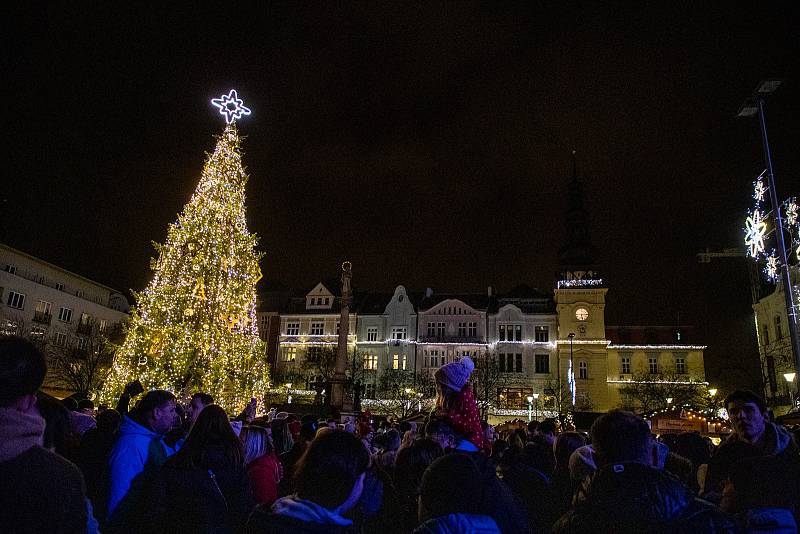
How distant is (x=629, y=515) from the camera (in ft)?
8.98

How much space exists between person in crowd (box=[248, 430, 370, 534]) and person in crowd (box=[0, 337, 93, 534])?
2.93 ft

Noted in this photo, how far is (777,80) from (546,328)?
49.1m

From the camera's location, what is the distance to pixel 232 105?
24406 mm

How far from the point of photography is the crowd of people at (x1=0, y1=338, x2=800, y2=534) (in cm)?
251

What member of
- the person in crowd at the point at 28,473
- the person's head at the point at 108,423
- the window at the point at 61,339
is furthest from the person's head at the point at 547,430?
the window at the point at 61,339

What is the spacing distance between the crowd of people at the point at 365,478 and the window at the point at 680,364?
60.8 metres

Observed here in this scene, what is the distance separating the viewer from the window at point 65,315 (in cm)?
4862

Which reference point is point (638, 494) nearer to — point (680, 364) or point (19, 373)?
point (19, 373)

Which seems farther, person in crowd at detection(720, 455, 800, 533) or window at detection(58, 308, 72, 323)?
window at detection(58, 308, 72, 323)

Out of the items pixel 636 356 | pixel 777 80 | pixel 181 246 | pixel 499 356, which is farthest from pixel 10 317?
pixel 636 356

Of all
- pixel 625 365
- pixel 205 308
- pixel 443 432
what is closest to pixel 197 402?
pixel 443 432

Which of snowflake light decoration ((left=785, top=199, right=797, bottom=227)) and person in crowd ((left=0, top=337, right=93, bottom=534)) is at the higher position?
snowflake light decoration ((left=785, top=199, right=797, bottom=227))

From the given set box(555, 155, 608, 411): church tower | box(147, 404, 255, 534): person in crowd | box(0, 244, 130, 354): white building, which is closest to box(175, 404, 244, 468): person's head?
box(147, 404, 255, 534): person in crowd

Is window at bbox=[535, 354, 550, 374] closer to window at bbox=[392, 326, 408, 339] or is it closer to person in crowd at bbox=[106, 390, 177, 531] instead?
window at bbox=[392, 326, 408, 339]
